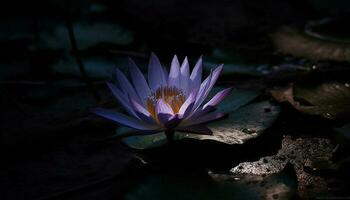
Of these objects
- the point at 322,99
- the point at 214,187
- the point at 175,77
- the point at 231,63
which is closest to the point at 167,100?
the point at 175,77

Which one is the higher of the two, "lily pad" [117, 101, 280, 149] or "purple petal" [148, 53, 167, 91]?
"purple petal" [148, 53, 167, 91]

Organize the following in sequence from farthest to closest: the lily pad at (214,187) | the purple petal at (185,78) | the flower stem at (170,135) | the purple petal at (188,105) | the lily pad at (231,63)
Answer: the lily pad at (231,63) < the purple petal at (185,78) < the flower stem at (170,135) < the purple petal at (188,105) < the lily pad at (214,187)

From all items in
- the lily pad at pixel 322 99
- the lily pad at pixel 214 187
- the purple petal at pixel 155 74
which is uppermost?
the purple petal at pixel 155 74

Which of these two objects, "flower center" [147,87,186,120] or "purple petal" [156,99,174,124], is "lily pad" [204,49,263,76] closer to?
"flower center" [147,87,186,120]

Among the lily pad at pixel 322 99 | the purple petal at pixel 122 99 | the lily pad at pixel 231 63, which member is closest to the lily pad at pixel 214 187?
the purple petal at pixel 122 99

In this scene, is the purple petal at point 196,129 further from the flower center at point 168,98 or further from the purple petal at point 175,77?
the purple petal at point 175,77

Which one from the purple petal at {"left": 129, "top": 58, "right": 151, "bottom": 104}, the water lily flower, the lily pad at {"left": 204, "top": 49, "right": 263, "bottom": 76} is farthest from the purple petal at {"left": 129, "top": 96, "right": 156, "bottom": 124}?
the lily pad at {"left": 204, "top": 49, "right": 263, "bottom": 76}

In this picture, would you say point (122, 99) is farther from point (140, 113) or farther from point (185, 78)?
point (185, 78)

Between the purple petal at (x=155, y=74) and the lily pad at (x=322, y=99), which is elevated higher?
the purple petal at (x=155, y=74)
